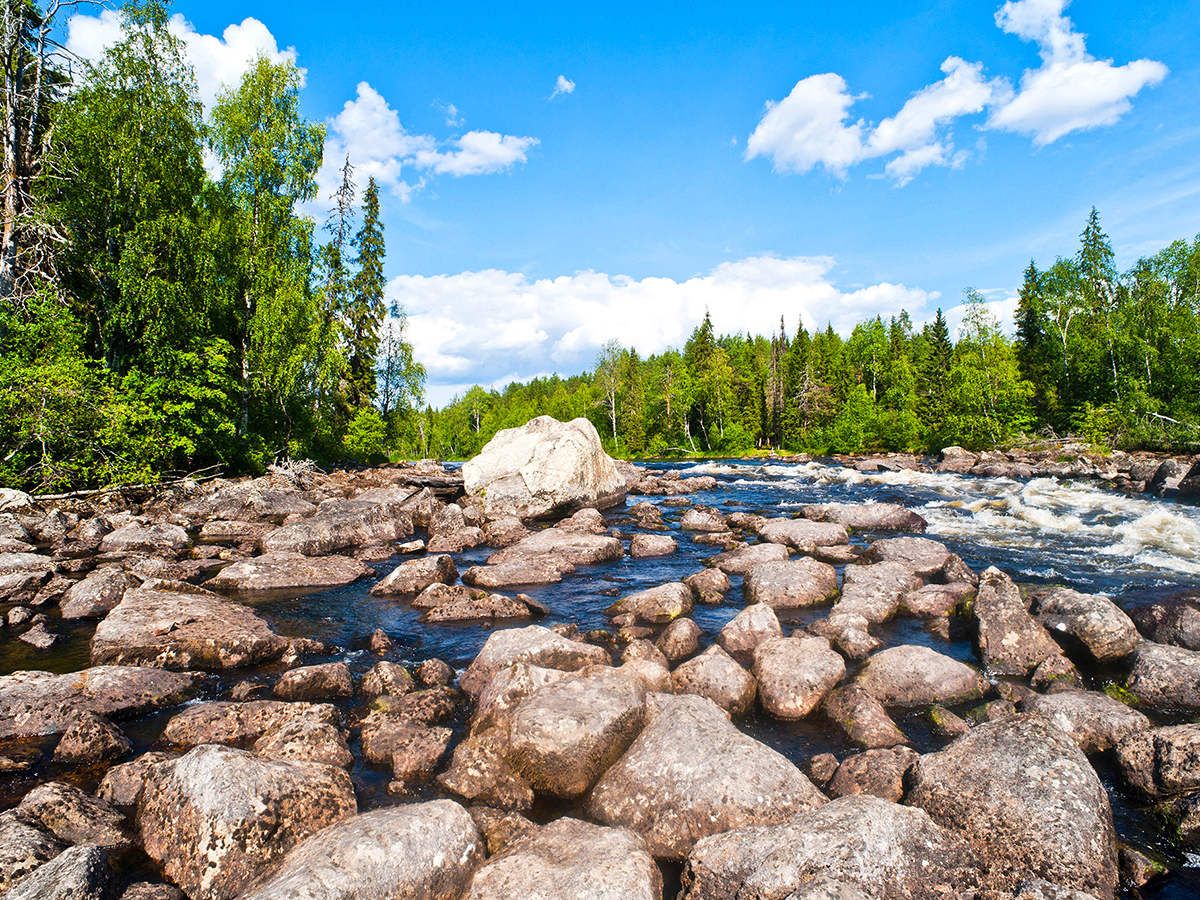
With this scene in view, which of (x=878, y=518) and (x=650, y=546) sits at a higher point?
(x=650, y=546)

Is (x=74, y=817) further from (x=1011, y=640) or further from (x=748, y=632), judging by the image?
(x=1011, y=640)

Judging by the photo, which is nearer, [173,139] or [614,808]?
[614,808]

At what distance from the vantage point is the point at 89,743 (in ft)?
17.7

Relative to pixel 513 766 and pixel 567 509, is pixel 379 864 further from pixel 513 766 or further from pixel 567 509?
pixel 567 509

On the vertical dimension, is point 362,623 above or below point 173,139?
below

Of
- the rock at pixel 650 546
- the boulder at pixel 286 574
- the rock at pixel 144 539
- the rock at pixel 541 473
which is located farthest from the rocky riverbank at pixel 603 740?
the rock at pixel 541 473

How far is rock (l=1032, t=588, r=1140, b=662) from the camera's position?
7047 millimetres

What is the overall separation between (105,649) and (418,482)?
17.8 metres

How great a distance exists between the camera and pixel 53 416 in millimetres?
16094

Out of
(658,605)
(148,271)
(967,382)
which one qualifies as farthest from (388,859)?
(967,382)

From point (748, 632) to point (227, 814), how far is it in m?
6.26

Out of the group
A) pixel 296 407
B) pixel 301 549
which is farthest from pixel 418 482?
pixel 301 549

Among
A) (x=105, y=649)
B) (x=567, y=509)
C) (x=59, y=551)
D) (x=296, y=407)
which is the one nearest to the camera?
(x=105, y=649)

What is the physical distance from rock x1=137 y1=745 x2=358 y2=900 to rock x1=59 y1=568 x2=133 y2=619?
270 inches
